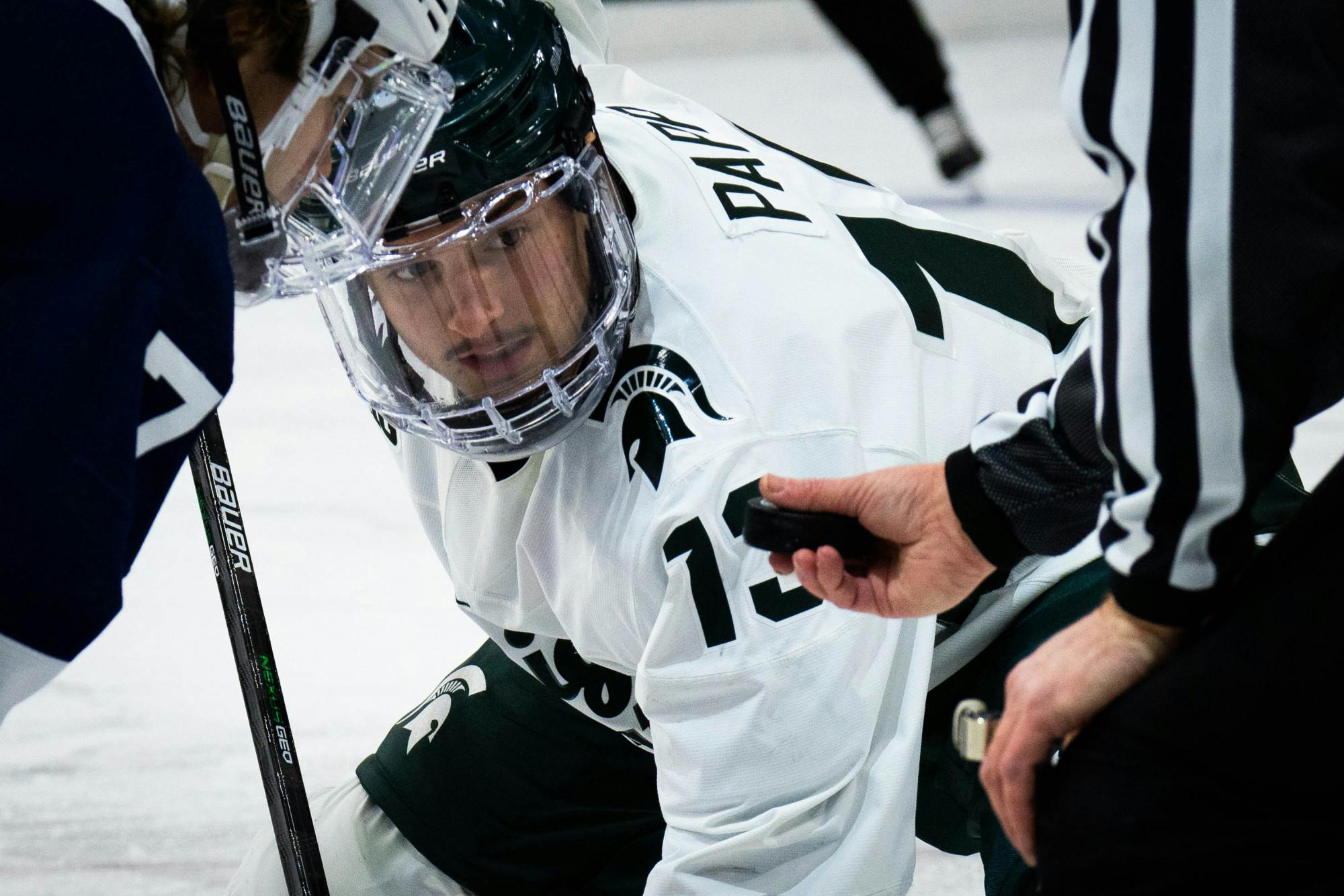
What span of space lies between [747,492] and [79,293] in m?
0.54

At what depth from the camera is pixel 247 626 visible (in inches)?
55.4

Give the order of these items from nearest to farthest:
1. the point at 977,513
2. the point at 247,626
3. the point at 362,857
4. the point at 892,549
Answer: the point at 977,513 → the point at 892,549 → the point at 247,626 → the point at 362,857

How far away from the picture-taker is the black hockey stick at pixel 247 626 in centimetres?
141

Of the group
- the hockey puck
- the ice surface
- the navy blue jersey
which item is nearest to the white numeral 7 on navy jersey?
the navy blue jersey

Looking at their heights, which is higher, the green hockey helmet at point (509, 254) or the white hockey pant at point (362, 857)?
the green hockey helmet at point (509, 254)

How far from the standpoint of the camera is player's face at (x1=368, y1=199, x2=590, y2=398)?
4.22ft

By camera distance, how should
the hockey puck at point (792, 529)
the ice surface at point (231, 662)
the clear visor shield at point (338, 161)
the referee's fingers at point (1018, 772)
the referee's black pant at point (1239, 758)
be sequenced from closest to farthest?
the referee's black pant at point (1239, 758) → the referee's fingers at point (1018, 772) → the hockey puck at point (792, 529) → the clear visor shield at point (338, 161) → the ice surface at point (231, 662)

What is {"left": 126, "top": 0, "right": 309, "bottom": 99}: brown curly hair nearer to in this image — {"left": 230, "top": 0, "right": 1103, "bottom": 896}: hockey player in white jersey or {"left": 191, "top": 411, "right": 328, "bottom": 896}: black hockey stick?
{"left": 230, "top": 0, "right": 1103, "bottom": 896}: hockey player in white jersey

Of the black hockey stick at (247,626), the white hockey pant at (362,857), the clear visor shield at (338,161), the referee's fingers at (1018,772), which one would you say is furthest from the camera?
the white hockey pant at (362,857)

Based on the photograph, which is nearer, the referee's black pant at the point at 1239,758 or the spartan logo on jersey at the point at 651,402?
the referee's black pant at the point at 1239,758

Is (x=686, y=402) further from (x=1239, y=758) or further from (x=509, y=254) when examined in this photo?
(x=1239, y=758)

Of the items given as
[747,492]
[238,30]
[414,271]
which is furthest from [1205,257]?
[414,271]

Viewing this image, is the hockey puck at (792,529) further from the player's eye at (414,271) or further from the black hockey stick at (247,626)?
the black hockey stick at (247,626)

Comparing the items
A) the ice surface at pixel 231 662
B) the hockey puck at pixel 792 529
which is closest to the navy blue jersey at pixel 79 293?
the hockey puck at pixel 792 529
